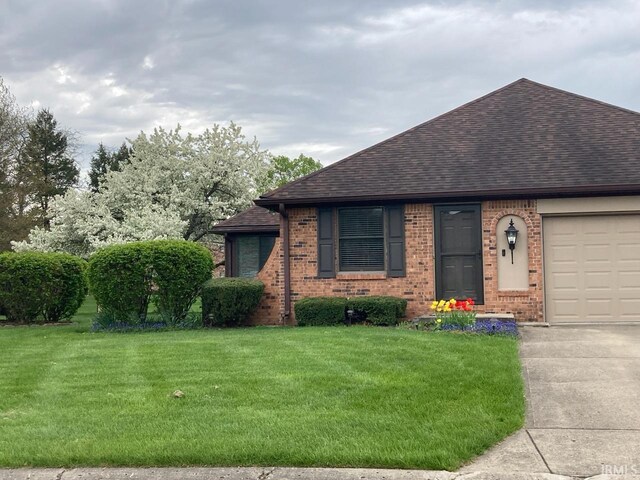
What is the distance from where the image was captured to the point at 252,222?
63.2 feet

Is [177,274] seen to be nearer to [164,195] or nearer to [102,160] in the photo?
[164,195]

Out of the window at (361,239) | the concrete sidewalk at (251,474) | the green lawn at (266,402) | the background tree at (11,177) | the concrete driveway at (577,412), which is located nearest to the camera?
the concrete sidewalk at (251,474)

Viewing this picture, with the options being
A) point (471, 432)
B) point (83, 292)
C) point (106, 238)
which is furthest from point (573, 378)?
point (106, 238)

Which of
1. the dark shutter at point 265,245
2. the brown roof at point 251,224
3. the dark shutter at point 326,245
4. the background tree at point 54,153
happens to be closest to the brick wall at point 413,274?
the dark shutter at point 326,245

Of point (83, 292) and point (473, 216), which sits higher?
point (473, 216)

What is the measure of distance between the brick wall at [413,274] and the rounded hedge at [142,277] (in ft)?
5.56

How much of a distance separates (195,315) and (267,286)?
1.68 m

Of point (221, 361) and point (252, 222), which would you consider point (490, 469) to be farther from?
point (252, 222)

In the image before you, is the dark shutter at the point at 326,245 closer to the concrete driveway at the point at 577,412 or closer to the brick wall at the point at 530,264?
the brick wall at the point at 530,264

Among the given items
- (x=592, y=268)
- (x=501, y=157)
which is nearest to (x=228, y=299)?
(x=501, y=157)

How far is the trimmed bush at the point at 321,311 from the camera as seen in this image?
1324cm

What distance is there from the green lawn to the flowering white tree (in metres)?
14.6

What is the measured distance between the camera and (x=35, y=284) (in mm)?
15273

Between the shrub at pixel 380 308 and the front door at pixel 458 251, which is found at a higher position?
the front door at pixel 458 251
